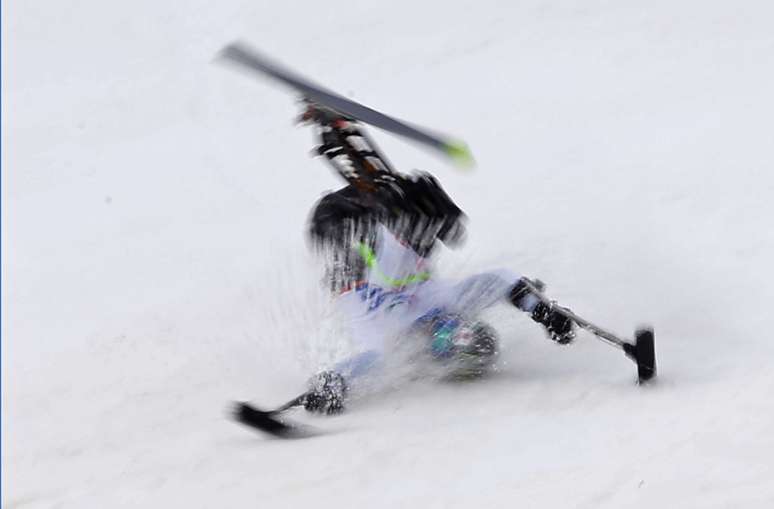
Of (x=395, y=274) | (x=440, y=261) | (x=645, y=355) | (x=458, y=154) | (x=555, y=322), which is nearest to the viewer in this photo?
(x=458, y=154)

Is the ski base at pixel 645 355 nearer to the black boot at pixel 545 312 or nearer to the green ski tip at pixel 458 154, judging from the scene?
the black boot at pixel 545 312

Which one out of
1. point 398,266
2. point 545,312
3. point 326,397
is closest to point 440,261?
point 398,266

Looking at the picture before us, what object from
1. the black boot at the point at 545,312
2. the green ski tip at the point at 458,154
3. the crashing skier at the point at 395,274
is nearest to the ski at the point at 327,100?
the green ski tip at the point at 458,154

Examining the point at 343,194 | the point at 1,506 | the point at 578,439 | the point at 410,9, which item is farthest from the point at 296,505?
the point at 410,9

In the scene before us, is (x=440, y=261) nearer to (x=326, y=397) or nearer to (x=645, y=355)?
(x=326, y=397)

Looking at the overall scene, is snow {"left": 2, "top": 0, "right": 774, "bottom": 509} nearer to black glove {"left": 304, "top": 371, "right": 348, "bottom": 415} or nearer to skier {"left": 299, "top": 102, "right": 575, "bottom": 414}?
black glove {"left": 304, "top": 371, "right": 348, "bottom": 415}

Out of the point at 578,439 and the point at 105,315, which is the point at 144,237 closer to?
the point at 105,315

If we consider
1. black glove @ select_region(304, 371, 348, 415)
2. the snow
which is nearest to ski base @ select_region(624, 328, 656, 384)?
the snow
